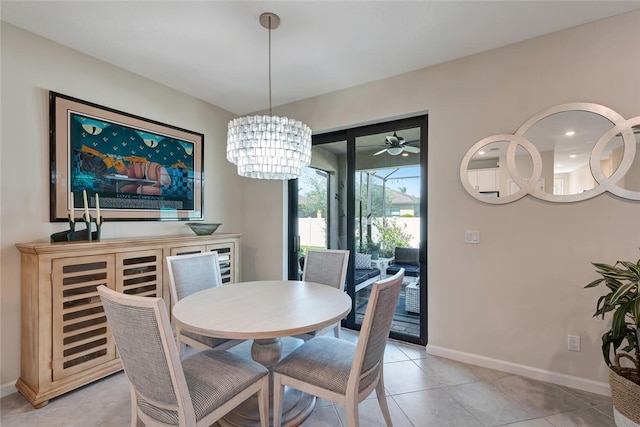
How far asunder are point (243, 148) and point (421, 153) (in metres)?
1.80

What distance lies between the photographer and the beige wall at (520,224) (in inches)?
77.5

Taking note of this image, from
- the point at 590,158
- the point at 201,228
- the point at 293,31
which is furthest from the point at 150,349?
the point at 590,158

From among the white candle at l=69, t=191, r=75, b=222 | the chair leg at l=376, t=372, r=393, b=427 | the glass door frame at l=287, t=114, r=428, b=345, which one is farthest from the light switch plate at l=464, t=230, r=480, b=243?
the white candle at l=69, t=191, r=75, b=222

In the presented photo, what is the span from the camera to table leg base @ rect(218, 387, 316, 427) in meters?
1.65

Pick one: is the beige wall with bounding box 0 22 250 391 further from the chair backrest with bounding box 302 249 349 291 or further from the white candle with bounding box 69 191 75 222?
the chair backrest with bounding box 302 249 349 291

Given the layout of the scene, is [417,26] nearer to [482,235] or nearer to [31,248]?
[482,235]

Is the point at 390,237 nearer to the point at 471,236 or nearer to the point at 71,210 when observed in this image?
the point at 471,236

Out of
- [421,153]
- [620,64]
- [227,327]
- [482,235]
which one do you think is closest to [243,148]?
[227,327]

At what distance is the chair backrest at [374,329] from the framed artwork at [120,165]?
90.5 inches

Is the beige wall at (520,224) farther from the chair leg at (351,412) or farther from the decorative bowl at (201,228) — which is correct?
the decorative bowl at (201,228)

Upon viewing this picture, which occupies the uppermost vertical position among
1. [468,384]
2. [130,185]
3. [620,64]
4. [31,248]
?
[620,64]

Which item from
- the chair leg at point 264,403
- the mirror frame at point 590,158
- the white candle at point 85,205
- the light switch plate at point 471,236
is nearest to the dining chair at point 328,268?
the chair leg at point 264,403

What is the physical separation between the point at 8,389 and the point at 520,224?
4.00m

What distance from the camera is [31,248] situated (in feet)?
6.01
